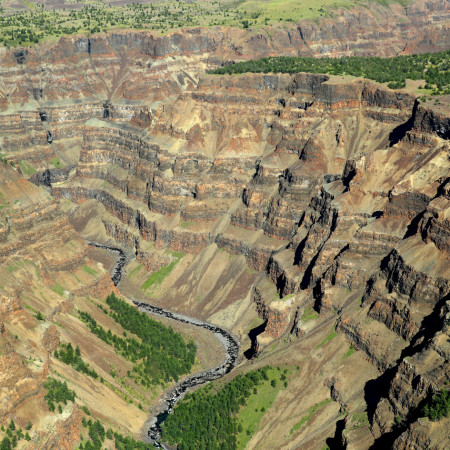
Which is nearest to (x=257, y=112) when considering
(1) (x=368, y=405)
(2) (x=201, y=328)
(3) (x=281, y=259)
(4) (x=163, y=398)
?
(3) (x=281, y=259)

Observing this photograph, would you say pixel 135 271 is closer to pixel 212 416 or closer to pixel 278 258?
pixel 278 258

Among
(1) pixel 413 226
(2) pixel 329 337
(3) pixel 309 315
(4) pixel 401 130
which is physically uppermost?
(4) pixel 401 130

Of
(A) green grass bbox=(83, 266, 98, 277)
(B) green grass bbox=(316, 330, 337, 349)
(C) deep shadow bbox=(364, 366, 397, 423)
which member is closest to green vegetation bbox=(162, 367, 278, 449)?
(B) green grass bbox=(316, 330, 337, 349)

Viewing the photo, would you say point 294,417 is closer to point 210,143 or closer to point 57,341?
point 57,341

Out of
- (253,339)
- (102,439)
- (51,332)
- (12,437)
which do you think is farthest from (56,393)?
(253,339)

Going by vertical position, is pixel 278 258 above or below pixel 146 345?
Answer: above

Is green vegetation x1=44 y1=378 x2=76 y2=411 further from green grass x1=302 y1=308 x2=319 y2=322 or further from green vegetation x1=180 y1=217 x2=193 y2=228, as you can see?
green vegetation x1=180 y1=217 x2=193 y2=228
